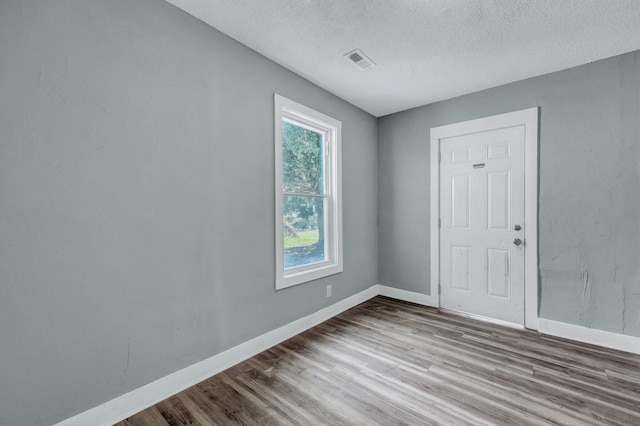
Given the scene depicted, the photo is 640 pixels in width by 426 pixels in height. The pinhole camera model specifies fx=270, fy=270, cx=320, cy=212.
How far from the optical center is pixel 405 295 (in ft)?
12.1

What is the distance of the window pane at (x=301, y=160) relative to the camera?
2711 millimetres

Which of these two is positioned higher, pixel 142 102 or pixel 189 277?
pixel 142 102

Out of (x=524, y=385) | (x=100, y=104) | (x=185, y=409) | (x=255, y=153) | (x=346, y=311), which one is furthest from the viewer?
(x=346, y=311)

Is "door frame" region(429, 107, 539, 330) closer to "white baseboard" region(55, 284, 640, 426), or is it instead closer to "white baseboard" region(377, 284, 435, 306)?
"white baseboard" region(55, 284, 640, 426)

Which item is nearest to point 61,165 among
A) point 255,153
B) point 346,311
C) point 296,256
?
point 255,153

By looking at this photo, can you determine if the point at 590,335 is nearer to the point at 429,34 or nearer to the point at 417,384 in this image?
the point at 417,384

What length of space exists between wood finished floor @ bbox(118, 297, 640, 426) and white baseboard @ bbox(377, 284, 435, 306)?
2.61 ft

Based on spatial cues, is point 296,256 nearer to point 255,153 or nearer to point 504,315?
point 255,153

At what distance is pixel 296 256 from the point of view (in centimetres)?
281

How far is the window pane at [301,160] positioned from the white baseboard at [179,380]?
1.38 m

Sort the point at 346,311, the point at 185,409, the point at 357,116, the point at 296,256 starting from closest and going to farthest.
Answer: the point at 185,409
the point at 296,256
the point at 346,311
the point at 357,116

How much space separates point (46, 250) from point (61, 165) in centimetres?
44

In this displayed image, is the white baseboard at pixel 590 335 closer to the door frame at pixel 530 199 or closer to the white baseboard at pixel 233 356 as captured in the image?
the white baseboard at pixel 233 356

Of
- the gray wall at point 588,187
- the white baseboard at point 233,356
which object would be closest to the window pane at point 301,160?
the white baseboard at point 233,356
